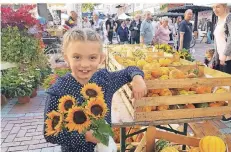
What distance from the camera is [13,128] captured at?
3.52 m

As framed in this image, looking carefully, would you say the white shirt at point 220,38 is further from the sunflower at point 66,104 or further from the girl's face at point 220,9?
the sunflower at point 66,104

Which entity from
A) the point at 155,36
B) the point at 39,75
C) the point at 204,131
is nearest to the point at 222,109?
the point at 204,131

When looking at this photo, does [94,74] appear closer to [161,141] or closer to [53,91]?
[53,91]

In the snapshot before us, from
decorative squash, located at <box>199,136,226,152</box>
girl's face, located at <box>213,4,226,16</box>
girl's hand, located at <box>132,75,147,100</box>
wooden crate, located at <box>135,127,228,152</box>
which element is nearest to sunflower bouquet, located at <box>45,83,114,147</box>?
girl's hand, located at <box>132,75,147,100</box>

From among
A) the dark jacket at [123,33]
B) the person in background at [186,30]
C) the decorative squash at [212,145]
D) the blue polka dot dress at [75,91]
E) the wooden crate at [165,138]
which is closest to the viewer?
the blue polka dot dress at [75,91]

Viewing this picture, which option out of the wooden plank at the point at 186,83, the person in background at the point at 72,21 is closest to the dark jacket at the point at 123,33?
the person in background at the point at 72,21

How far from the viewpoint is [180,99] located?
5.60 feet

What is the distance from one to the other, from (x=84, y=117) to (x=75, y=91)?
38 cm

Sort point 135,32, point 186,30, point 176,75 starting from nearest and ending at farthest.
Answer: point 176,75 → point 186,30 → point 135,32

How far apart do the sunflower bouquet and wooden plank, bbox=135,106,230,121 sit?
0.68 metres

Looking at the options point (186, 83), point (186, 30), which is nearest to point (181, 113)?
point (186, 83)

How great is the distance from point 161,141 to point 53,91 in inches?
29.8

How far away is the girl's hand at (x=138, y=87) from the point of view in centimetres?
146

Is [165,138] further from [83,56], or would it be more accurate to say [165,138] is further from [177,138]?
[83,56]
